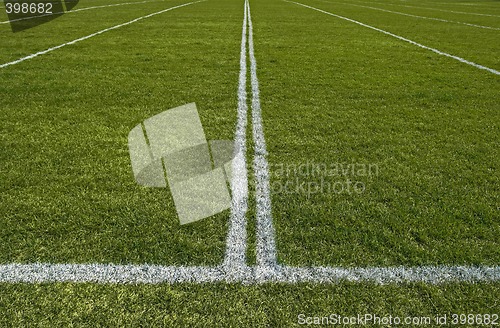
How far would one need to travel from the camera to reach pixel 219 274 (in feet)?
6.46

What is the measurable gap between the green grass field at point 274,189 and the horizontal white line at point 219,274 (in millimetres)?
42

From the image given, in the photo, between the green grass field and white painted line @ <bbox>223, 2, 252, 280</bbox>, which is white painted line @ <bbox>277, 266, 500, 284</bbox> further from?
white painted line @ <bbox>223, 2, 252, 280</bbox>

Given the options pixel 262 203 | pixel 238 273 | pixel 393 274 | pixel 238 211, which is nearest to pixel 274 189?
pixel 262 203

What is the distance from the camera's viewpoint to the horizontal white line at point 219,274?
192cm

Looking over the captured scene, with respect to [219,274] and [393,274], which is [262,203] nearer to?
[219,274]

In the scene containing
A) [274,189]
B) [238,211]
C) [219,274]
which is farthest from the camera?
[274,189]

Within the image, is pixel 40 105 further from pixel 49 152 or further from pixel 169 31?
pixel 169 31

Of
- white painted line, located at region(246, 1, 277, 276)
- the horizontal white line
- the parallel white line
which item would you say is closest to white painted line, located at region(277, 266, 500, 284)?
the horizontal white line

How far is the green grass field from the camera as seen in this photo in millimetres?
1818

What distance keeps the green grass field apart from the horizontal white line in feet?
0.14

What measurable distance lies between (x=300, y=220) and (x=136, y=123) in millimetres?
2223

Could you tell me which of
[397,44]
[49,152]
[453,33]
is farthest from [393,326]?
[453,33]

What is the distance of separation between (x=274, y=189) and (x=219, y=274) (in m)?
0.94

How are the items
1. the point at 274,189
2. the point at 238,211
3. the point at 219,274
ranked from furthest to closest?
the point at 274,189, the point at 238,211, the point at 219,274
